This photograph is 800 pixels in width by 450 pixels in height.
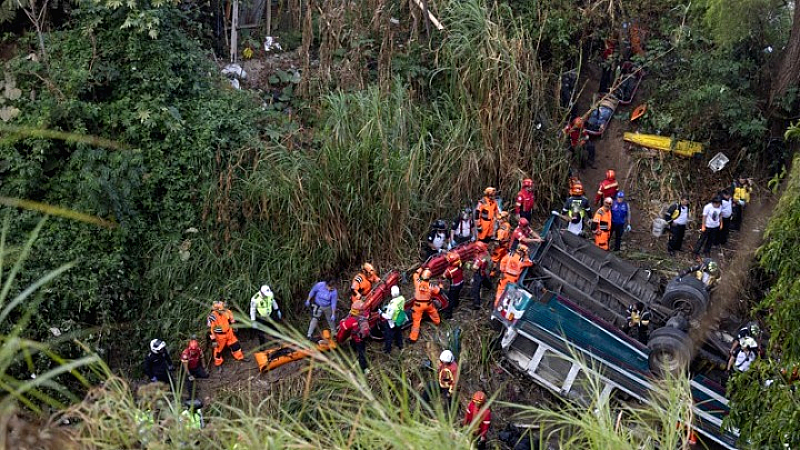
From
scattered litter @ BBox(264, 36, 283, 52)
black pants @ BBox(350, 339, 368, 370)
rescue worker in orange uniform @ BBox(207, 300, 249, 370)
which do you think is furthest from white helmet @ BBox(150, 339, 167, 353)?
scattered litter @ BBox(264, 36, 283, 52)

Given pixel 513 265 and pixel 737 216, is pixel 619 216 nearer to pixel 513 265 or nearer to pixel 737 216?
pixel 737 216

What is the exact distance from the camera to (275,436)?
433 centimetres

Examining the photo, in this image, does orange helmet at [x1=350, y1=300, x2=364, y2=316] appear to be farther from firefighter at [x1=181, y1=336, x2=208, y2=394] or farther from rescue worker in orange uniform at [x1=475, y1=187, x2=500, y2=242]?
rescue worker in orange uniform at [x1=475, y1=187, x2=500, y2=242]

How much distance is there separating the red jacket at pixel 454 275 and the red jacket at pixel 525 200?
178 cm

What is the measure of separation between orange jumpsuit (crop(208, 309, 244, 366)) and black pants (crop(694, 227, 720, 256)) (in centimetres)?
701

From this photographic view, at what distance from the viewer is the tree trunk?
1307cm

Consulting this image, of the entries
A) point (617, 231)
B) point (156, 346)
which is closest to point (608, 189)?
point (617, 231)

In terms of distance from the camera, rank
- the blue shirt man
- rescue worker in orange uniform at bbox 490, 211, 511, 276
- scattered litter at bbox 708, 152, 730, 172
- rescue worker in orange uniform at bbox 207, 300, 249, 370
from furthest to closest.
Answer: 1. scattered litter at bbox 708, 152, 730, 172
2. the blue shirt man
3. rescue worker in orange uniform at bbox 490, 211, 511, 276
4. rescue worker in orange uniform at bbox 207, 300, 249, 370

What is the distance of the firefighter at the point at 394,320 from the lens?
36.9 ft

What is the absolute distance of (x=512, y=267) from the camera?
11555mm

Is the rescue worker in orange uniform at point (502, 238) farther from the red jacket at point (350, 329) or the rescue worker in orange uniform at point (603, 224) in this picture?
the red jacket at point (350, 329)

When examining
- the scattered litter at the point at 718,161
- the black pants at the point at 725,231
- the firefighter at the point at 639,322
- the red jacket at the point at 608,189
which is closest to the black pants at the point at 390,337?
the firefighter at the point at 639,322

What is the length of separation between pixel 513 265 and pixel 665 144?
14.7 ft

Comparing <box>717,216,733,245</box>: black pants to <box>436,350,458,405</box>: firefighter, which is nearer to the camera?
<box>436,350,458,405</box>: firefighter
